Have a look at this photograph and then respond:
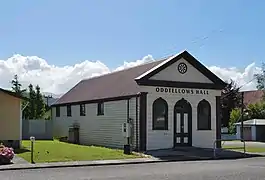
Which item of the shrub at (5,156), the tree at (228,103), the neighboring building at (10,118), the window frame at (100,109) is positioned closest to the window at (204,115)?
the window frame at (100,109)

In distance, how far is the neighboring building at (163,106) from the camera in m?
28.7

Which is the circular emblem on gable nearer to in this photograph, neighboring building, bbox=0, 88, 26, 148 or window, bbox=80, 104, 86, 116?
window, bbox=80, 104, 86, 116

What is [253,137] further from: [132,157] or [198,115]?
[132,157]

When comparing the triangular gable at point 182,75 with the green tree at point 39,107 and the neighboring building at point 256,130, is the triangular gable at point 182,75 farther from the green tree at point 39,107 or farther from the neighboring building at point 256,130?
the green tree at point 39,107

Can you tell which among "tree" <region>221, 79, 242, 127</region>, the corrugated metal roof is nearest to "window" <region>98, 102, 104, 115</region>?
the corrugated metal roof

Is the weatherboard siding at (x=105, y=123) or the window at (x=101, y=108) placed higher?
the window at (x=101, y=108)

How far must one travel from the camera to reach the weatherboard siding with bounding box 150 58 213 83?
29.5m

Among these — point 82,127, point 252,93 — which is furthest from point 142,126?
point 252,93

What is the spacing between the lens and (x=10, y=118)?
91.1ft

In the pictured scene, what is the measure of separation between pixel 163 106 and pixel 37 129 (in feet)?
53.8

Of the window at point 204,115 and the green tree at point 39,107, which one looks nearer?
the window at point 204,115

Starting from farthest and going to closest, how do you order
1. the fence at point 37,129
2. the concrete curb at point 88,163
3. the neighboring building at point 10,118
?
the fence at point 37,129 < the neighboring building at point 10,118 < the concrete curb at point 88,163

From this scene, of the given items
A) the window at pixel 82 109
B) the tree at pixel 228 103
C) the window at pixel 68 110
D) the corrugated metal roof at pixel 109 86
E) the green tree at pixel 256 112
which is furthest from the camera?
the tree at pixel 228 103

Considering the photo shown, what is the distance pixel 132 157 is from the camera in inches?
967
